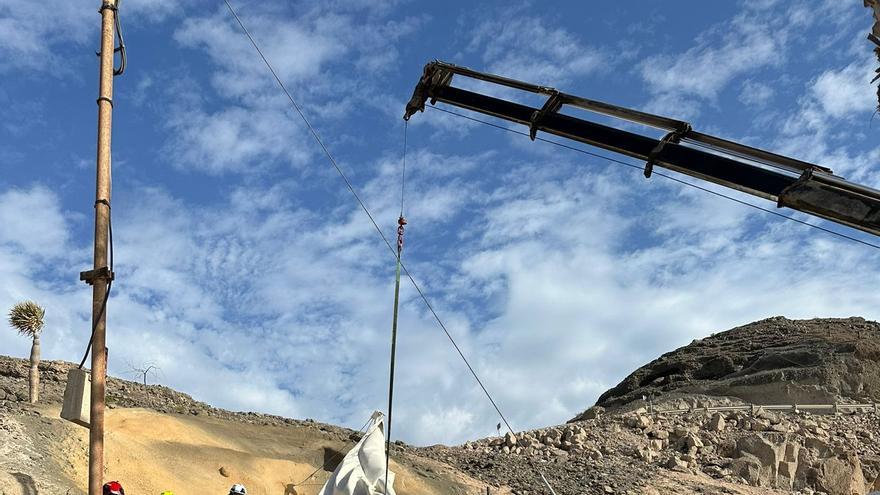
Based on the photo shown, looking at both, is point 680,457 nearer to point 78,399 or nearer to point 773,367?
point 78,399

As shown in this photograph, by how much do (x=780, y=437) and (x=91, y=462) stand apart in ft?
84.9

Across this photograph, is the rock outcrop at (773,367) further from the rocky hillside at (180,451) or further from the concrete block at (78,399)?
the concrete block at (78,399)

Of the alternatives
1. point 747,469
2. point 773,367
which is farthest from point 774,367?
point 747,469

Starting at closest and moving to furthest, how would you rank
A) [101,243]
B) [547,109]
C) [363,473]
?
[101,243] < [547,109] < [363,473]

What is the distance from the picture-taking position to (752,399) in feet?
159

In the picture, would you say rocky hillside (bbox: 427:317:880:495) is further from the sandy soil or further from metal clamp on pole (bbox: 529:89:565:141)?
metal clamp on pole (bbox: 529:89:565:141)

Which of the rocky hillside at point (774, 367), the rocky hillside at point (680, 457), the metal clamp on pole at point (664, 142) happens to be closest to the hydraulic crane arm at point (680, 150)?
the metal clamp on pole at point (664, 142)

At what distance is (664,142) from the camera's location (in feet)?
45.9

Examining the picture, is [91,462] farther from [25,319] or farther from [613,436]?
[613,436]

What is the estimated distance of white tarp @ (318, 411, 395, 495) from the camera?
16609mm

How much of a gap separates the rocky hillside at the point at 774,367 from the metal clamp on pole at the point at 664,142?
37556 mm

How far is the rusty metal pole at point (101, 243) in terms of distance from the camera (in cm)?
1079

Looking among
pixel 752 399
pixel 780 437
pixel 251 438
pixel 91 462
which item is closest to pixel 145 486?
pixel 251 438

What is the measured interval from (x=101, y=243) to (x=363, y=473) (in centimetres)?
750
